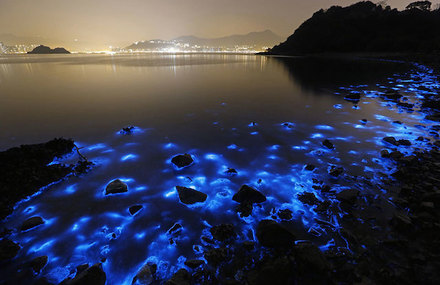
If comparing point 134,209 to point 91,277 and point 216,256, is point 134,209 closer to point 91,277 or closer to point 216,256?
point 91,277

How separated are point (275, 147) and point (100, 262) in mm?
7174

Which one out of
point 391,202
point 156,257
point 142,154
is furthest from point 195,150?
Answer: point 391,202

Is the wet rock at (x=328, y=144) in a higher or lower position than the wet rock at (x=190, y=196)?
higher

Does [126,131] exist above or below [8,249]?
above

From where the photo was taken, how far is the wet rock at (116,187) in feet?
19.2

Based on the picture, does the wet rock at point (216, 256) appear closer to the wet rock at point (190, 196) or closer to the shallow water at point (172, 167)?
the shallow water at point (172, 167)

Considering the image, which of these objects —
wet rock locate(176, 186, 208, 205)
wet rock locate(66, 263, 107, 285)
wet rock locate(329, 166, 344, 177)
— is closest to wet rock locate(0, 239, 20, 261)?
wet rock locate(66, 263, 107, 285)

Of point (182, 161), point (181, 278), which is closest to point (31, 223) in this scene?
point (181, 278)

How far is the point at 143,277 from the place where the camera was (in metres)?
3.54

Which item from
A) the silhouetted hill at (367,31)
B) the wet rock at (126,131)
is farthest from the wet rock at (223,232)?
the silhouetted hill at (367,31)

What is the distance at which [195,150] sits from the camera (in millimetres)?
8469

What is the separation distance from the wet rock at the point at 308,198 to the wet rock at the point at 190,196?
2.69m

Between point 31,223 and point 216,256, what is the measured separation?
4.49 metres

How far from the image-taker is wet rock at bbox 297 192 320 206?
534 centimetres
